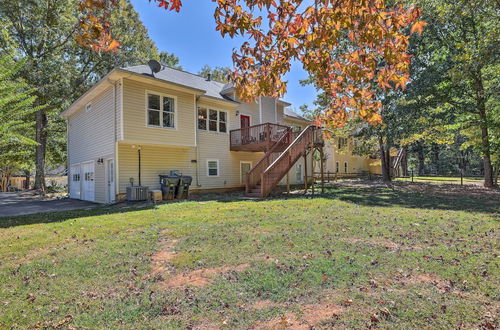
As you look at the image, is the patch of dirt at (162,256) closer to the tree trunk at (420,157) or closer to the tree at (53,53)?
the tree at (53,53)

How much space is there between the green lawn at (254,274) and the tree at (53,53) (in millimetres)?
13675

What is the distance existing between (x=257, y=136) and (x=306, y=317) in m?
13.5

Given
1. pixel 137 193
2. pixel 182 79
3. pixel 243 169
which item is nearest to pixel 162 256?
pixel 137 193

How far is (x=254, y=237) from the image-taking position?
5609 millimetres

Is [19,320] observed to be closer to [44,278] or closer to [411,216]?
[44,278]

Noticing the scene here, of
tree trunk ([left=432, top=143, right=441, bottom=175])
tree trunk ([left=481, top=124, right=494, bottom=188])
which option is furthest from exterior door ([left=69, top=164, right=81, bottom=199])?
tree trunk ([left=432, top=143, right=441, bottom=175])

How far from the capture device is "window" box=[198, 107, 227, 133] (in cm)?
1521

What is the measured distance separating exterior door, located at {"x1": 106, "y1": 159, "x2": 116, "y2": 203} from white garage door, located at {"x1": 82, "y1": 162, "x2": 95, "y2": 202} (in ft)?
6.69

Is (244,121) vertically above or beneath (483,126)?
above

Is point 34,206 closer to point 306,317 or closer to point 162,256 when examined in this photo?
point 162,256

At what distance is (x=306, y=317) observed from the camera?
273cm

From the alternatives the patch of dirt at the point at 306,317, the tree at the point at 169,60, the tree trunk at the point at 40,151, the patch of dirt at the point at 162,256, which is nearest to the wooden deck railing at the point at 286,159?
the patch of dirt at the point at 162,256

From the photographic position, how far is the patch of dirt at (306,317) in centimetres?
260

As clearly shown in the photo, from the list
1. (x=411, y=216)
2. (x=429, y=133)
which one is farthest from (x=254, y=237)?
(x=429, y=133)
